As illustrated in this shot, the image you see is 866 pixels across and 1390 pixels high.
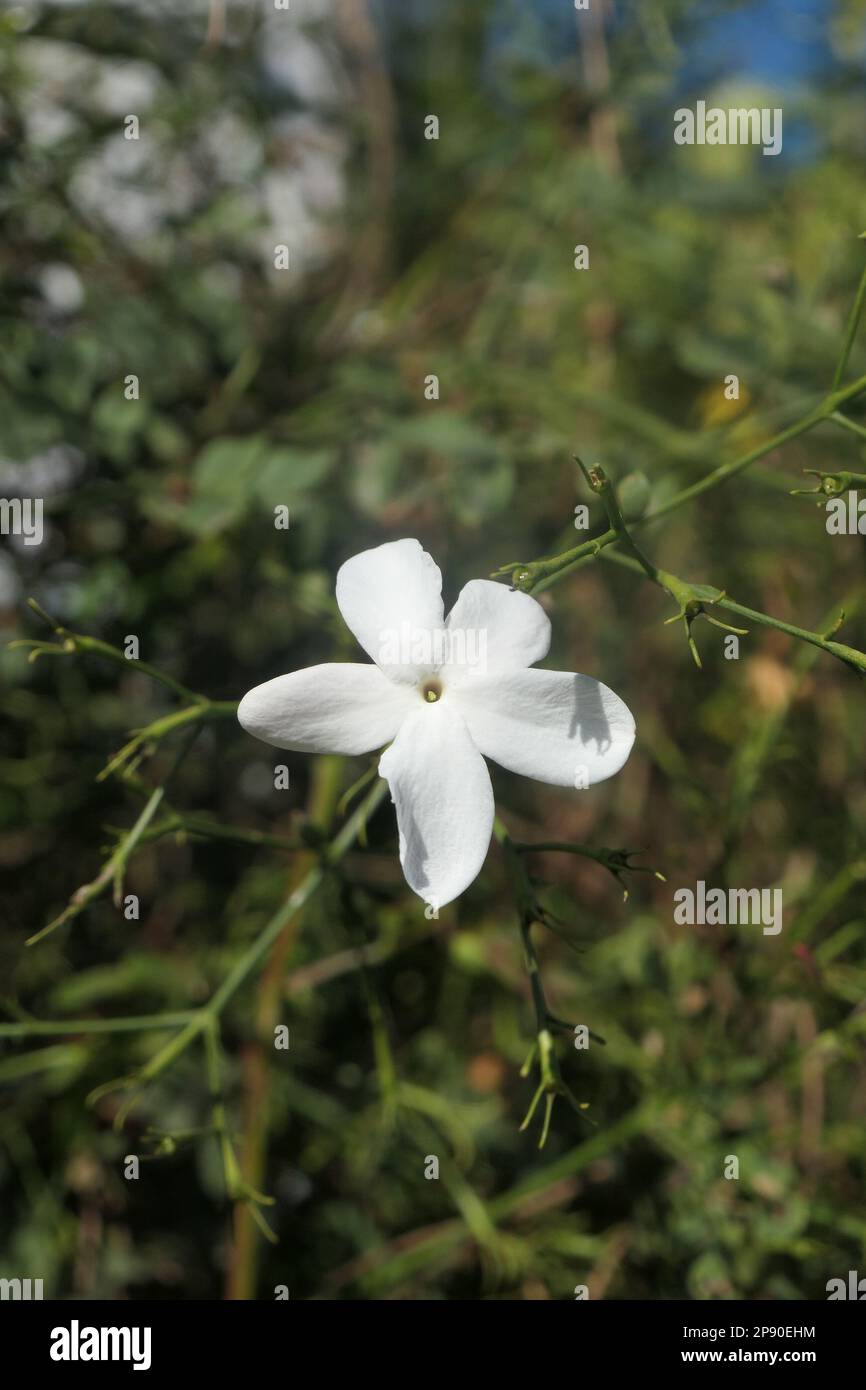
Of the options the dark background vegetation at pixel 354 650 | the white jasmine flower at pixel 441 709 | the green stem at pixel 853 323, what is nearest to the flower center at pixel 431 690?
the white jasmine flower at pixel 441 709

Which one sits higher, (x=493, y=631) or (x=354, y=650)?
(x=354, y=650)

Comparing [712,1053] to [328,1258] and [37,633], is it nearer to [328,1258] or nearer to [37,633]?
[328,1258]

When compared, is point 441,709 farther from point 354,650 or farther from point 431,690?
point 354,650

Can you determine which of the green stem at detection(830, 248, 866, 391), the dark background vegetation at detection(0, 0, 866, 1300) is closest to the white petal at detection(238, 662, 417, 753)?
the dark background vegetation at detection(0, 0, 866, 1300)

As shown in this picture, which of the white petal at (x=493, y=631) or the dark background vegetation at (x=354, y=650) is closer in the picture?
the white petal at (x=493, y=631)

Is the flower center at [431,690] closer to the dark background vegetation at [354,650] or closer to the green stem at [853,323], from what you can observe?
the dark background vegetation at [354,650]

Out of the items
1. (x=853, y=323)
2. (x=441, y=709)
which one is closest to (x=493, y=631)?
(x=441, y=709)

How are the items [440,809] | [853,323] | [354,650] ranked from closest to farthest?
[440,809]
[853,323]
[354,650]

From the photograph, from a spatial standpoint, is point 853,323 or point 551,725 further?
point 853,323

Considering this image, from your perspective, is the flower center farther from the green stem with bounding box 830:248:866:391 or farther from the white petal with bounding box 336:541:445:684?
the green stem with bounding box 830:248:866:391
